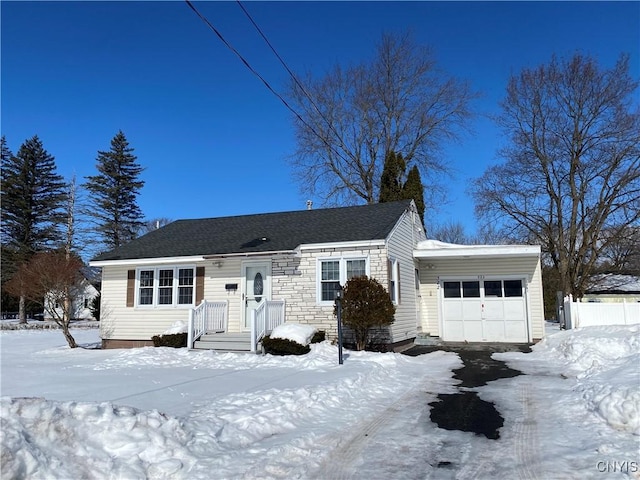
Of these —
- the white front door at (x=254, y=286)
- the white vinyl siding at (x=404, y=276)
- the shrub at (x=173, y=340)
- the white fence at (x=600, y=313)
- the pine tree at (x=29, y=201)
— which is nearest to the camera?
the shrub at (x=173, y=340)

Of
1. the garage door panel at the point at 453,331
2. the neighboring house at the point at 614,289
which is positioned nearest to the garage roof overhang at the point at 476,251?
the garage door panel at the point at 453,331

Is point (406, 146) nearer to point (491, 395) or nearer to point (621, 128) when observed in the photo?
point (621, 128)

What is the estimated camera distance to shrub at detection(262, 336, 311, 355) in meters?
11.8

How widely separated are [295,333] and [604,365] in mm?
7069

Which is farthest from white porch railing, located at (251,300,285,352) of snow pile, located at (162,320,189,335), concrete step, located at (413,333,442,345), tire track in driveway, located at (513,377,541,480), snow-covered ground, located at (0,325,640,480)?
tire track in driveway, located at (513,377,541,480)

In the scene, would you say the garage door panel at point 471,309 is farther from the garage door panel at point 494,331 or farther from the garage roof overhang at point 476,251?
the garage roof overhang at point 476,251

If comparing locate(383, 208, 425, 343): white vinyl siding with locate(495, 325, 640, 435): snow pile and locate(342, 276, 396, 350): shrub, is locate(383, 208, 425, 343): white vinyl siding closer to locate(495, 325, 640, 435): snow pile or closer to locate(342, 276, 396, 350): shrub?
locate(342, 276, 396, 350): shrub

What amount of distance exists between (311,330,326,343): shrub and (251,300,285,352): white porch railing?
129 centimetres

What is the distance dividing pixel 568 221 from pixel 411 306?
15.0 meters

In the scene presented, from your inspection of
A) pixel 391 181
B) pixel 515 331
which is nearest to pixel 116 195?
pixel 391 181

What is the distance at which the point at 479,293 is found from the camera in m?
16.6

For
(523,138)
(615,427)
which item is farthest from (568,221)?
(615,427)

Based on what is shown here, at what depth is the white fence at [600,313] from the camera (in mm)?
15406

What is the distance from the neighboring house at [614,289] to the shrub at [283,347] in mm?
25376
